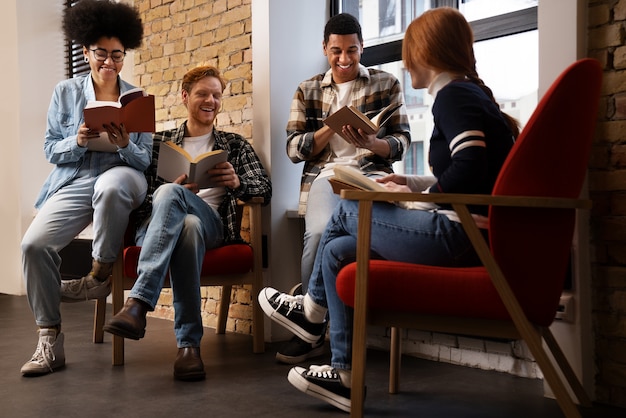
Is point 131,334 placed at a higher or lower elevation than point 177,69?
lower

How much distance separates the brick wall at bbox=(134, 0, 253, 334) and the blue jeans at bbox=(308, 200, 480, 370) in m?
1.66

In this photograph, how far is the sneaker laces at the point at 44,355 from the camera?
2963 millimetres

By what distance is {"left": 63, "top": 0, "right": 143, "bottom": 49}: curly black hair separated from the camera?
11.3ft

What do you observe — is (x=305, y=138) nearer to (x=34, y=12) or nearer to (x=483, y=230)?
(x=483, y=230)

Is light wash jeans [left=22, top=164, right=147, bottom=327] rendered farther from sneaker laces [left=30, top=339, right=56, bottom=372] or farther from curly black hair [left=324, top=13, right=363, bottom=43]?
curly black hair [left=324, top=13, right=363, bottom=43]

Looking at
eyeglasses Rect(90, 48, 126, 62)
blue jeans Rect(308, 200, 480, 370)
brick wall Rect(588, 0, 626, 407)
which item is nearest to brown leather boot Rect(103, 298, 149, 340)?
blue jeans Rect(308, 200, 480, 370)

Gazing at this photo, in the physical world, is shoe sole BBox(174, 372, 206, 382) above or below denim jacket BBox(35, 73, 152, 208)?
below

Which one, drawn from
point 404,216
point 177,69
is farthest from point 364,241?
point 177,69

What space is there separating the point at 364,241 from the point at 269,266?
1.76 meters

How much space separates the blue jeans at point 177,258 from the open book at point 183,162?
14cm

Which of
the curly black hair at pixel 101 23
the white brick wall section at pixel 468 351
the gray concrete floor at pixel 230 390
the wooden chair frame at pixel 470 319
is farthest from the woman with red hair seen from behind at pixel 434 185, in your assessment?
the curly black hair at pixel 101 23

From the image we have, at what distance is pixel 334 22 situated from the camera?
3270mm

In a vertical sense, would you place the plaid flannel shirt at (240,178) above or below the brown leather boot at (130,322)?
above

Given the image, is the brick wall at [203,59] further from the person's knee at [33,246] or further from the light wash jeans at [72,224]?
the person's knee at [33,246]
